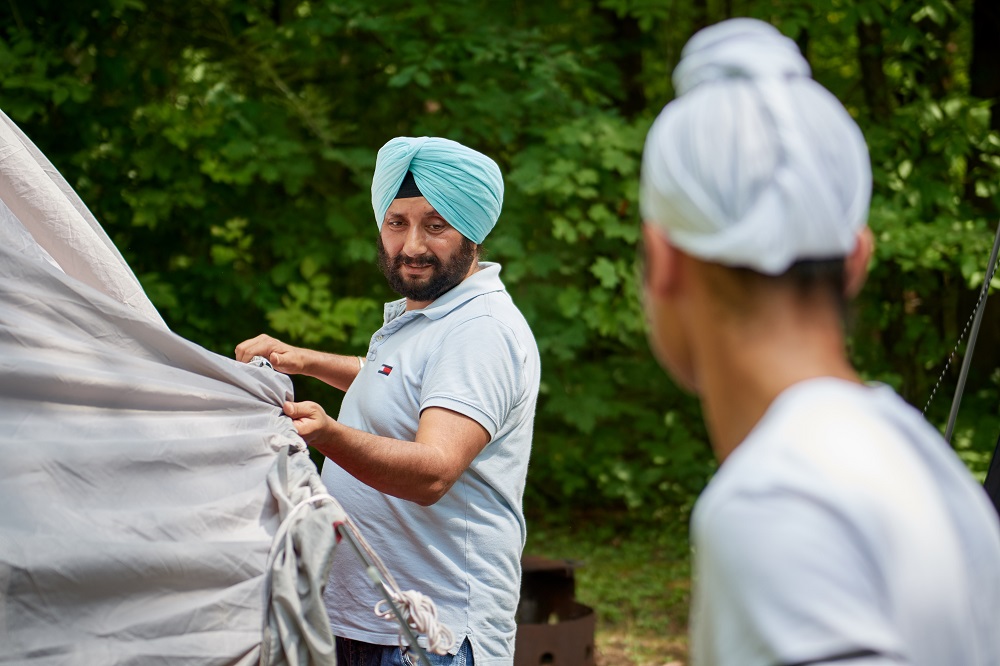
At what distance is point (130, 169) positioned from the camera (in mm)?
6258

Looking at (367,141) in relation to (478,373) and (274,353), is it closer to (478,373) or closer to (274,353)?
(274,353)

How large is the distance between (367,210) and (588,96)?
5.00 ft

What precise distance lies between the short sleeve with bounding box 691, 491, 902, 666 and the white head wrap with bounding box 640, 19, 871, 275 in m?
0.19

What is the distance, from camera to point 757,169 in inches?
33.1

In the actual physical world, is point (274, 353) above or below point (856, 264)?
below

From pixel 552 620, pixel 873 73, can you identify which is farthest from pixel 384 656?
pixel 873 73

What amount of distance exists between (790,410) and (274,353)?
2012mm

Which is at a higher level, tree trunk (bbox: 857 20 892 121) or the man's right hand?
tree trunk (bbox: 857 20 892 121)

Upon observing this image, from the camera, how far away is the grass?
5715 millimetres

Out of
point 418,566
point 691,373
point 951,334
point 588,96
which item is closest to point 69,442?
point 418,566

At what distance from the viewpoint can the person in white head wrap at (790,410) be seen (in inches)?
30.2

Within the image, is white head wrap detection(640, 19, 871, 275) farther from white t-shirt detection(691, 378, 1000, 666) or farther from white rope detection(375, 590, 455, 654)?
white rope detection(375, 590, 455, 654)

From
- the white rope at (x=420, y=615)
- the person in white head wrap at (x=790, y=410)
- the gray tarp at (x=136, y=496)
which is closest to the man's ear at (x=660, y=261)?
the person in white head wrap at (x=790, y=410)

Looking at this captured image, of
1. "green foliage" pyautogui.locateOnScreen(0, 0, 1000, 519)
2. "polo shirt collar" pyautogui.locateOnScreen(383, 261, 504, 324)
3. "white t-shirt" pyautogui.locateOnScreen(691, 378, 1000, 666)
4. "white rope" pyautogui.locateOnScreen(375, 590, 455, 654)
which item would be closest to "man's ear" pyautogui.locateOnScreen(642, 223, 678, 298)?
"white t-shirt" pyautogui.locateOnScreen(691, 378, 1000, 666)
